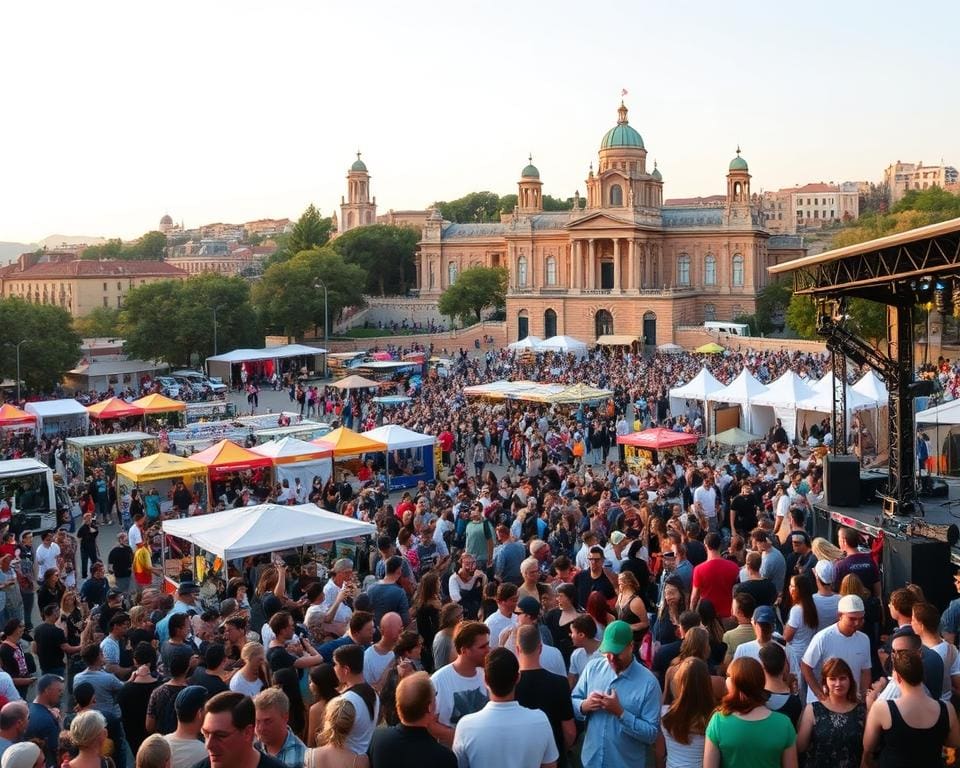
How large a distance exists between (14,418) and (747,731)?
26.6 m

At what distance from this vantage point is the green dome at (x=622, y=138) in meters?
72.6

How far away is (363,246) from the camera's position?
85438mm

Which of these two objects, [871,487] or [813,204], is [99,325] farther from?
[813,204]

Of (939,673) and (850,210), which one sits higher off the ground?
(850,210)

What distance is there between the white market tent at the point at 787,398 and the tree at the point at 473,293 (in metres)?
46.2

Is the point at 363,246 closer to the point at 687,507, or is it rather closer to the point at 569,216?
the point at 569,216

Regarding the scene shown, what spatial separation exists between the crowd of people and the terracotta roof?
10020 cm

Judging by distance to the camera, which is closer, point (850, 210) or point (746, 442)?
point (746, 442)

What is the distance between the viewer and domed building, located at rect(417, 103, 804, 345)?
2589 inches

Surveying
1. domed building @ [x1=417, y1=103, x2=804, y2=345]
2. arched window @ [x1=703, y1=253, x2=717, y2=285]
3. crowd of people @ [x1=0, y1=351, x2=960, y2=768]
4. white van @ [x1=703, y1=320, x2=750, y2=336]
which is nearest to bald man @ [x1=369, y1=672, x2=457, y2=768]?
crowd of people @ [x1=0, y1=351, x2=960, y2=768]

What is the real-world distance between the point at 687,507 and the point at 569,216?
5743 cm

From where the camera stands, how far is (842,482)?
14.0 m

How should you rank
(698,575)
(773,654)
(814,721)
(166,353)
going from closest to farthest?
(814,721) < (773,654) < (698,575) < (166,353)

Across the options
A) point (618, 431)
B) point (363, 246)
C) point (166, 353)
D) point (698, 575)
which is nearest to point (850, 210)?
point (363, 246)
